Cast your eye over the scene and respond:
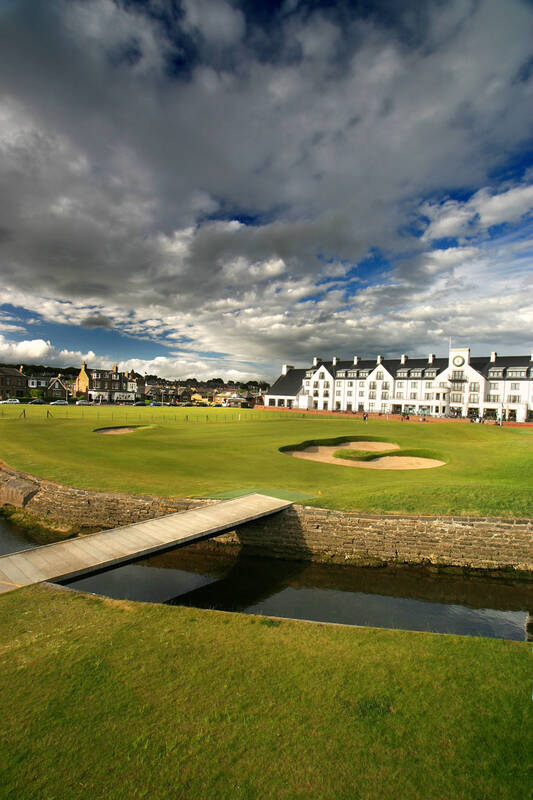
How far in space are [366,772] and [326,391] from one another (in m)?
97.0

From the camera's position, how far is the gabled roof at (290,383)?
106088 millimetres

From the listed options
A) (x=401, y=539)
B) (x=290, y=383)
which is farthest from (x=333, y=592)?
(x=290, y=383)

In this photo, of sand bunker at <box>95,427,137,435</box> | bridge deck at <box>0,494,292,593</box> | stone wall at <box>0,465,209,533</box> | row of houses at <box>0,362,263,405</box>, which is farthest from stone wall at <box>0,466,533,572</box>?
row of houses at <box>0,362,263,405</box>

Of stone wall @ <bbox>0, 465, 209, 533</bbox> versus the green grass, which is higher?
the green grass

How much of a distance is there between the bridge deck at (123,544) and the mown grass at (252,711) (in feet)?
6.55

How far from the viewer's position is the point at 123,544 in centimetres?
1215

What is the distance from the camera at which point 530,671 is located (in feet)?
22.5

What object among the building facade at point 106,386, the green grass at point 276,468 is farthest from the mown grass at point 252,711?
the building facade at point 106,386

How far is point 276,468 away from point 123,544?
45.8 ft

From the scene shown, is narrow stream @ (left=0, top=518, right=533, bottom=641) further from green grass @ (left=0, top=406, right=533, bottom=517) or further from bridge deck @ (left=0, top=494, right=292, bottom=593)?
green grass @ (left=0, top=406, right=533, bottom=517)

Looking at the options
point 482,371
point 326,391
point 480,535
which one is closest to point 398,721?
point 480,535

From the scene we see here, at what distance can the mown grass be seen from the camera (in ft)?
14.8

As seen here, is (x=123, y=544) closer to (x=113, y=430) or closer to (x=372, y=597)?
(x=372, y=597)

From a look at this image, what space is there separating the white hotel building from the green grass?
43.7m
